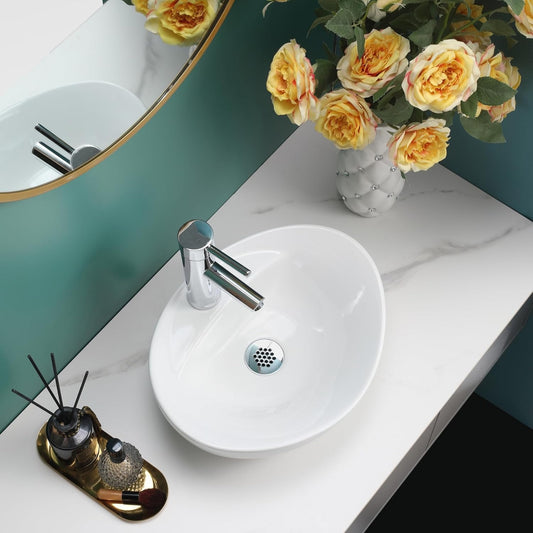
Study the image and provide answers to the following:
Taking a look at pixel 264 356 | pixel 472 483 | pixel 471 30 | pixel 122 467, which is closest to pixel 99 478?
pixel 122 467

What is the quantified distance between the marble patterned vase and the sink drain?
1.08 ft

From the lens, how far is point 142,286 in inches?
58.5

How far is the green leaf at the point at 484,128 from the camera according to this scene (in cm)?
127

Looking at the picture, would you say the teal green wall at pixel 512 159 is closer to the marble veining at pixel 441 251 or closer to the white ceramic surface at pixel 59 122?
the marble veining at pixel 441 251

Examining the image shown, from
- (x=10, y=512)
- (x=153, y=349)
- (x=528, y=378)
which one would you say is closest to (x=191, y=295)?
(x=153, y=349)

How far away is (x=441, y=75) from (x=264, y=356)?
1.89ft

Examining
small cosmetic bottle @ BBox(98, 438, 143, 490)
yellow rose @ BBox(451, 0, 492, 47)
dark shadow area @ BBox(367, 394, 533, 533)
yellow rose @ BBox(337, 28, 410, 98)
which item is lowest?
dark shadow area @ BBox(367, 394, 533, 533)

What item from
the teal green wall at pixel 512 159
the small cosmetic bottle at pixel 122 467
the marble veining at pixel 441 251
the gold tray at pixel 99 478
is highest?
the teal green wall at pixel 512 159


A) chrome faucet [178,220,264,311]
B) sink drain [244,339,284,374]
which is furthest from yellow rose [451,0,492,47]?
sink drain [244,339,284,374]

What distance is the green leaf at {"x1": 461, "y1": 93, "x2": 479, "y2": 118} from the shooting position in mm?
1192

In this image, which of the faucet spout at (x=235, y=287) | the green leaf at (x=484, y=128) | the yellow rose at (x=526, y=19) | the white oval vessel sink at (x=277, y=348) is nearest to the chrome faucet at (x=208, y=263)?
the faucet spout at (x=235, y=287)

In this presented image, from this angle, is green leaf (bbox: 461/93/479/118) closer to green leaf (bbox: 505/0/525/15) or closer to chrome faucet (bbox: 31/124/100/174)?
green leaf (bbox: 505/0/525/15)

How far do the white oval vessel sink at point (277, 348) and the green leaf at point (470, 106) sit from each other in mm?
318

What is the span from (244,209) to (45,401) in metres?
0.54
